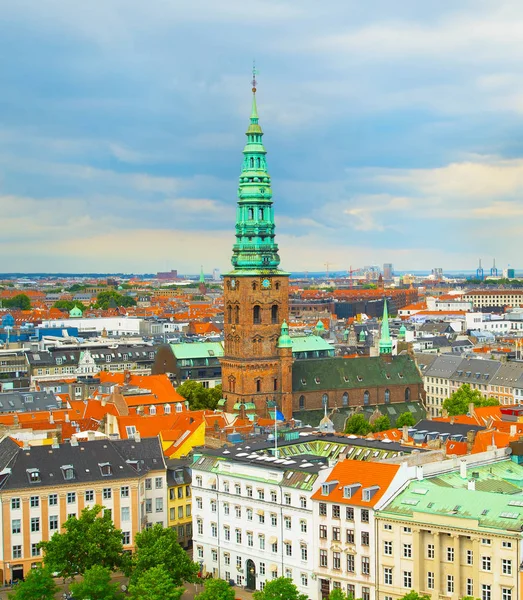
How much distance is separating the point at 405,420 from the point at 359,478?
67.4 m

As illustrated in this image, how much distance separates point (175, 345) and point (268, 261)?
48495 mm

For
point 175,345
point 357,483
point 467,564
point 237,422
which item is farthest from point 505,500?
point 175,345

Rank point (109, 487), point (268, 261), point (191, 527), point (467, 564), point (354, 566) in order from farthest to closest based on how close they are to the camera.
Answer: point (268, 261) → point (191, 527) → point (109, 487) → point (354, 566) → point (467, 564)

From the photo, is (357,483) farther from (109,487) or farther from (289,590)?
(109,487)

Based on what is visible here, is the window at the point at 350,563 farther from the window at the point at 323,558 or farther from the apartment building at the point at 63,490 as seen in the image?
the apartment building at the point at 63,490

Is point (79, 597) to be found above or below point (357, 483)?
below

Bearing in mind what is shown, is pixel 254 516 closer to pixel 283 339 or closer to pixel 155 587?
pixel 155 587

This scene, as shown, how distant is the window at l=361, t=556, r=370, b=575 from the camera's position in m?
79.2

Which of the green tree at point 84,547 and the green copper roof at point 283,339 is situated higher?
the green copper roof at point 283,339

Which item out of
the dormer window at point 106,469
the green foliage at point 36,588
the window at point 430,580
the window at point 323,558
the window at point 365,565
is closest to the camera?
the green foliage at point 36,588

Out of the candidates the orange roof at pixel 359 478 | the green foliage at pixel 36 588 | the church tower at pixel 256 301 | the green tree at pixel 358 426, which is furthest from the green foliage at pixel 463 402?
the green foliage at pixel 36 588

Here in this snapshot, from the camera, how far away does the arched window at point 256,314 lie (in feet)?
474

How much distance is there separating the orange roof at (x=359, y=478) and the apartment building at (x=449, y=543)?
1.47 meters

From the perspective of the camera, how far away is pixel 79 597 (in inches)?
2997
